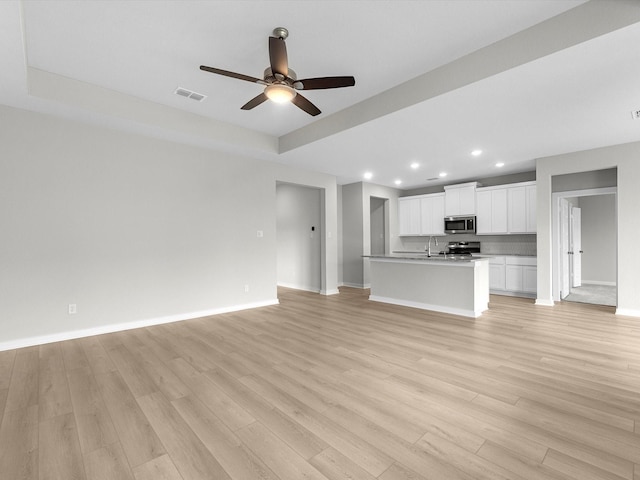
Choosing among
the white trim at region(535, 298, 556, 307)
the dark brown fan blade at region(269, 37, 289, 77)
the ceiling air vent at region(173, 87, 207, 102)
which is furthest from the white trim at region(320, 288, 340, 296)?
the dark brown fan blade at region(269, 37, 289, 77)

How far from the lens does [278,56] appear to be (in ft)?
7.89

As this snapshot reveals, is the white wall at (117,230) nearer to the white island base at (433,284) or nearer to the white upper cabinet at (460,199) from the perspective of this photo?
the white island base at (433,284)

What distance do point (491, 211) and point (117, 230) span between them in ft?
23.7

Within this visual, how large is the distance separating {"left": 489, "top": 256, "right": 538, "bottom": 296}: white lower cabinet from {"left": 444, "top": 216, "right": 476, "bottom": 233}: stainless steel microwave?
89cm

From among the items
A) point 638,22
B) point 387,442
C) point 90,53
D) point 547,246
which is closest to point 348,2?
point 638,22

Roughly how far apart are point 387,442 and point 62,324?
4.01m

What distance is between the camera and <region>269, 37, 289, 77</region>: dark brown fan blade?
2299 millimetres

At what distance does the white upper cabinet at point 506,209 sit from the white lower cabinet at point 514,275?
63 cm

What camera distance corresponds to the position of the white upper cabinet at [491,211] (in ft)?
21.9

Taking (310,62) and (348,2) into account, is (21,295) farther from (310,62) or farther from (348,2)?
(348,2)

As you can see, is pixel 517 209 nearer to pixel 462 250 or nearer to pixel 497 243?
pixel 497 243

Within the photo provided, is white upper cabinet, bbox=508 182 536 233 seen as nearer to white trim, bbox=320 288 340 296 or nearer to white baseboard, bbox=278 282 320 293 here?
white trim, bbox=320 288 340 296

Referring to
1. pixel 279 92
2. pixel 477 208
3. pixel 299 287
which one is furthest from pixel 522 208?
pixel 279 92

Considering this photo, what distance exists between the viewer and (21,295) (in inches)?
135
